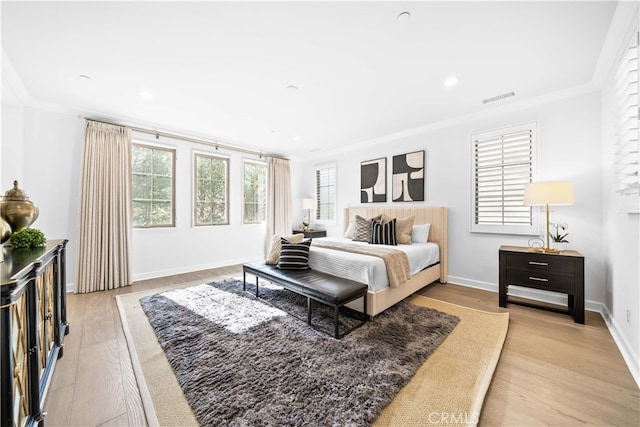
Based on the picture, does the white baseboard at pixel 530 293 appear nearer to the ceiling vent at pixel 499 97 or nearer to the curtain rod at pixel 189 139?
the ceiling vent at pixel 499 97

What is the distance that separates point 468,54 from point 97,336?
4.19 m

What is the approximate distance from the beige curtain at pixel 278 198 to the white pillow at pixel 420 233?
9.68ft

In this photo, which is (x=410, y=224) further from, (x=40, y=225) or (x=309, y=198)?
(x=40, y=225)

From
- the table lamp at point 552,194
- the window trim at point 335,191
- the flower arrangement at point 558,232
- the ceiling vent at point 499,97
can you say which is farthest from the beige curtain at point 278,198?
the flower arrangement at point 558,232

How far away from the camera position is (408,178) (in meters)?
4.36

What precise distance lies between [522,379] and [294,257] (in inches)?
86.4

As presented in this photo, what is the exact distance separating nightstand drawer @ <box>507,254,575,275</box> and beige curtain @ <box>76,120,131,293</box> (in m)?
5.13

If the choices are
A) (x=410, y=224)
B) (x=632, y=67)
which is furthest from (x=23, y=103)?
(x=632, y=67)

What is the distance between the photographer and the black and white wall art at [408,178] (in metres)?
4.21

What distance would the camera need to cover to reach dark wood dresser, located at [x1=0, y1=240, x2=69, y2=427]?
3.13 ft

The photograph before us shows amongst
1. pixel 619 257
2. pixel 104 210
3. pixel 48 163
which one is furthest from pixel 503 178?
pixel 48 163

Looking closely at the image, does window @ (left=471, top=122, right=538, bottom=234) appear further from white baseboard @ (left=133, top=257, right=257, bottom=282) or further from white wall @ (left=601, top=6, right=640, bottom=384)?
white baseboard @ (left=133, top=257, right=257, bottom=282)

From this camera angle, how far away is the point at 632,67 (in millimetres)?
1830

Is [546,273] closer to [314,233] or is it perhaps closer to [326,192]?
[314,233]
